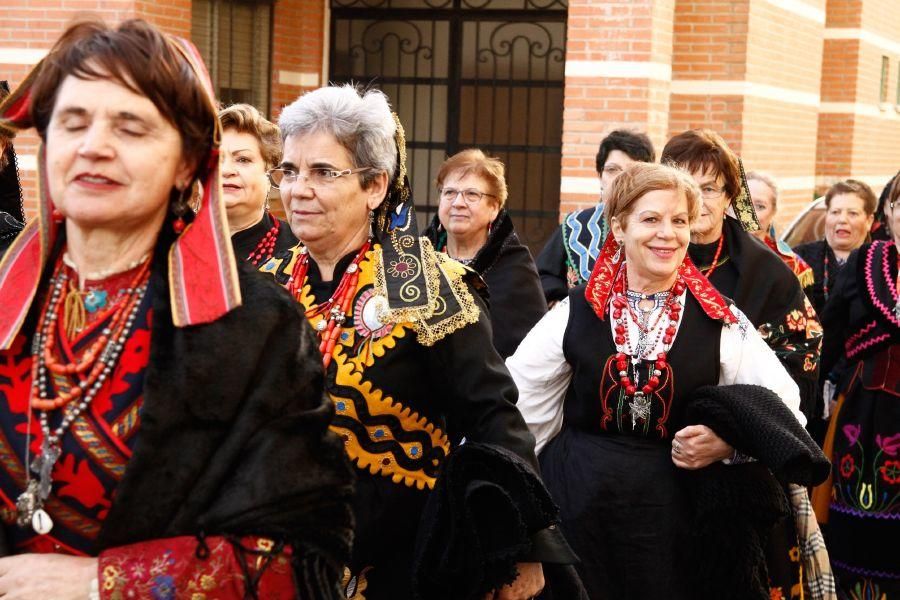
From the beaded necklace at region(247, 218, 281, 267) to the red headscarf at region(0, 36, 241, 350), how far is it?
8.97ft

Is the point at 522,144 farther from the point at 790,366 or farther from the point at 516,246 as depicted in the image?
the point at 790,366

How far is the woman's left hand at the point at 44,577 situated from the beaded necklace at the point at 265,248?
2.92 m

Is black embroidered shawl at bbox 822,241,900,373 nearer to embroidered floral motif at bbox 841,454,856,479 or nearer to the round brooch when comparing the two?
embroidered floral motif at bbox 841,454,856,479

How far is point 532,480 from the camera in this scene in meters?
3.53

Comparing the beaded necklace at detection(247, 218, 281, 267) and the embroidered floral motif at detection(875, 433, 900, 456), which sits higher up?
the beaded necklace at detection(247, 218, 281, 267)

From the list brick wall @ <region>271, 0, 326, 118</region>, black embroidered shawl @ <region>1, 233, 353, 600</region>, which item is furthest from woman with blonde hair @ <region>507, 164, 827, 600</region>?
brick wall @ <region>271, 0, 326, 118</region>

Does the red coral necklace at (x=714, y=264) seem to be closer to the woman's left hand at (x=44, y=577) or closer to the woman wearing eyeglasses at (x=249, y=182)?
the woman wearing eyeglasses at (x=249, y=182)

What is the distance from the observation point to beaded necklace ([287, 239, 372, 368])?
370 centimetres

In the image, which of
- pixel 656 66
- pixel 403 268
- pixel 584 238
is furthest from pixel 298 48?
pixel 403 268

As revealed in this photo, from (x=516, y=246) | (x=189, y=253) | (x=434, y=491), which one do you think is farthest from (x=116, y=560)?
(x=516, y=246)

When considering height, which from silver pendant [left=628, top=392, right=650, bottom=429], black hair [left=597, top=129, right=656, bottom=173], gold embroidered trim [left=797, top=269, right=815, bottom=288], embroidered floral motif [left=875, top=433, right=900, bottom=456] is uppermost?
black hair [left=597, top=129, right=656, bottom=173]

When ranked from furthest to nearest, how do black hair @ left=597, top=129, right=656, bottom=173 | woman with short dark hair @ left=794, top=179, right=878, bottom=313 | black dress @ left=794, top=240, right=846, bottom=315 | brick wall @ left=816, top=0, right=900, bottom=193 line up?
1. brick wall @ left=816, top=0, right=900, bottom=193
2. woman with short dark hair @ left=794, top=179, right=878, bottom=313
3. black dress @ left=794, top=240, right=846, bottom=315
4. black hair @ left=597, top=129, right=656, bottom=173

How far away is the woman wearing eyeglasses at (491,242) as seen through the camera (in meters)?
6.78

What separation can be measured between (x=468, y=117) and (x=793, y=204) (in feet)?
14.4
